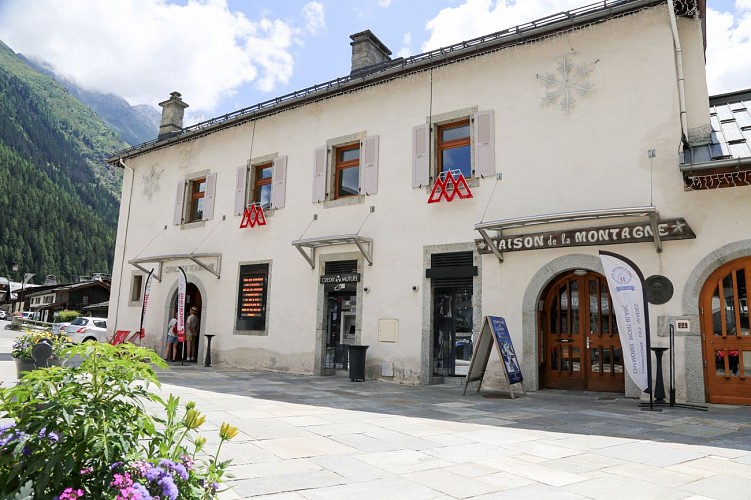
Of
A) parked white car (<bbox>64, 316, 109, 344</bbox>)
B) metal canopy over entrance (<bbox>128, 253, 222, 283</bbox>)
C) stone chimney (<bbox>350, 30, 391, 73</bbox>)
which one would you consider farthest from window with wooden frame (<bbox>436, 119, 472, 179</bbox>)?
parked white car (<bbox>64, 316, 109, 344</bbox>)

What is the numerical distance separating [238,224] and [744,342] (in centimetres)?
1212

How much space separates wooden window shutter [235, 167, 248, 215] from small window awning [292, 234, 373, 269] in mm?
2838

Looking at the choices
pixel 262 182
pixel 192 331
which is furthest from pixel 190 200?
pixel 192 331

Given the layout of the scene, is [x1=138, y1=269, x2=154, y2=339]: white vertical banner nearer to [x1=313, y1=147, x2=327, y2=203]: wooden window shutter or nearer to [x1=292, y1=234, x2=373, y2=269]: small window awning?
[x1=292, y1=234, x2=373, y2=269]: small window awning

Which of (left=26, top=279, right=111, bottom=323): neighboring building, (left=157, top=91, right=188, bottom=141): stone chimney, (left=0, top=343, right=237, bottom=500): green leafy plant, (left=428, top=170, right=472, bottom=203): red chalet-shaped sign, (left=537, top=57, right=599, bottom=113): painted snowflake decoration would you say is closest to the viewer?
(left=0, top=343, right=237, bottom=500): green leafy plant

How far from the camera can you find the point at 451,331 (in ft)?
39.3

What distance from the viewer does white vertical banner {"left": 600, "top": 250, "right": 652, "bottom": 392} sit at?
27.3 ft

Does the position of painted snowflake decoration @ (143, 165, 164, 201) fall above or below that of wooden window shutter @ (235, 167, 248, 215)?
above

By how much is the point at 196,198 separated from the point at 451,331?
978 cm

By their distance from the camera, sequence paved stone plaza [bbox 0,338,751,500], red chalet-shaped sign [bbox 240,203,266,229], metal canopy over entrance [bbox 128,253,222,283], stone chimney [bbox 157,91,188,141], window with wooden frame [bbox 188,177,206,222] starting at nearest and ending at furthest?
paved stone plaza [bbox 0,338,751,500]
red chalet-shaped sign [bbox 240,203,266,229]
metal canopy over entrance [bbox 128,253,222,283]
window with wooden frame [bbox 188,177,206,222]
stone chimney [bbox 157,91,188,141]

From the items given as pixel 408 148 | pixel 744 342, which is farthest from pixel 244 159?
pixel 744 342

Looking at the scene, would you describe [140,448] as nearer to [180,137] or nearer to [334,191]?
[334,191]

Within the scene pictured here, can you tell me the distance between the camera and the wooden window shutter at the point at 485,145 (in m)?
11.2

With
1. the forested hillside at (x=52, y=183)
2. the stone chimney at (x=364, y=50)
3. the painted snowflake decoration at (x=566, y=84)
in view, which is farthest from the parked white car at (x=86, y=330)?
the forested hillside at (x=52, y=183)
